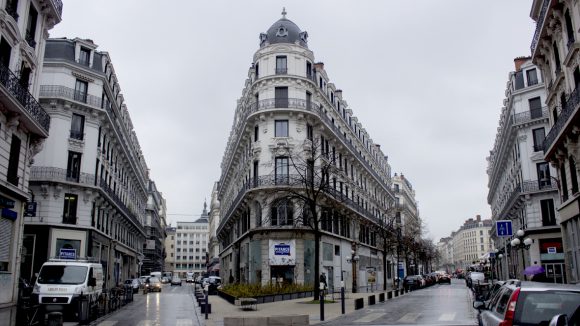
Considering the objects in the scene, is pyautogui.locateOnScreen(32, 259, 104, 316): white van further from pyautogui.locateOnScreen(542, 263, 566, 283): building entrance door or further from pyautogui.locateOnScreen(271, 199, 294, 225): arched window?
pyautogui.locateOnScreen(542, 263, 566, 283): building entrance door

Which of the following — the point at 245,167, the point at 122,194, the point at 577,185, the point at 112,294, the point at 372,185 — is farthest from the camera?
the point at 372,185

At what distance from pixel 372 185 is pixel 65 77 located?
38.9 meters

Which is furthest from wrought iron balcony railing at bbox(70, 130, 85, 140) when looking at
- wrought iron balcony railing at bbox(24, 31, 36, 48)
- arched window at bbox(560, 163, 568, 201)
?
arched window at bbox(560, 163, 568, 201)

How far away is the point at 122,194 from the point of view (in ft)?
171

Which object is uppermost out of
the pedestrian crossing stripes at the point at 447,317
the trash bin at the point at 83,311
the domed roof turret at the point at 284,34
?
the domed roof turret at the point at 284,34

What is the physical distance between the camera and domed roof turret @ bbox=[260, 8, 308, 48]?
139 feet

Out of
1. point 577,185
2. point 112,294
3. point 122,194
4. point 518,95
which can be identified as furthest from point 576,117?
point 122,194

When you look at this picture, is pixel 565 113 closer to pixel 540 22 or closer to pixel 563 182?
pixel 563 182

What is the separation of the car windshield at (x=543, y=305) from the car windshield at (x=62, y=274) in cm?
1656

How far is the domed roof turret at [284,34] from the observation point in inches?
1673

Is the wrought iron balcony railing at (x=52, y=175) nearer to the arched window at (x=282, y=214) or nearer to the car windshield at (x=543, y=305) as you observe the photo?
the arched window at (x=282, y=214)

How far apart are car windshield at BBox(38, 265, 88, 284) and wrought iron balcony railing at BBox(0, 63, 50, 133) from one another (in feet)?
19.9

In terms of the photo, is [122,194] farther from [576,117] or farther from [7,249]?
[576,117]

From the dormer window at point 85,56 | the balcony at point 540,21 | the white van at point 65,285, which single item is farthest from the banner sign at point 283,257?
the balcony at point 540,21
